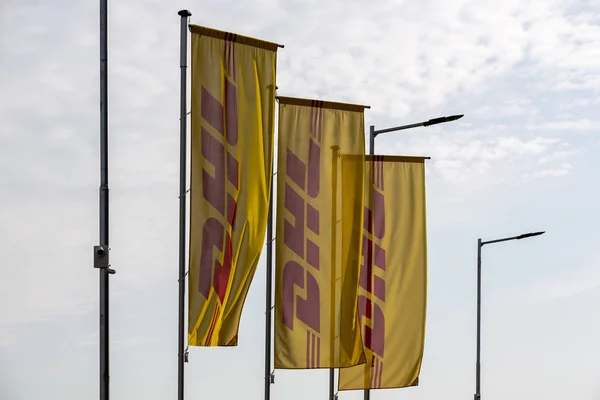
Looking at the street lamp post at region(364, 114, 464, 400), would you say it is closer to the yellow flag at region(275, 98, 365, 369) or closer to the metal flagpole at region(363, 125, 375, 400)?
the metal flagpole at region(363, 125, 375, 400)

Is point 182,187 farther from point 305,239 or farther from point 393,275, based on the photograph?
point 393,275

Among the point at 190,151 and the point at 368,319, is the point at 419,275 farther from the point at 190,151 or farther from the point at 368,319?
the point at 190,151

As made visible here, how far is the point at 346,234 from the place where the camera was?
24.7 m

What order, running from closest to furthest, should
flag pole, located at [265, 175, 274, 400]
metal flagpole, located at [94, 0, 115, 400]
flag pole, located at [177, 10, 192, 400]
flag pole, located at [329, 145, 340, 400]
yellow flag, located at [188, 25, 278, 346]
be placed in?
metal flagpole, located at [94, 0, 115, 400], flag pole, located at [177, 10, 192, 400], yellow flag, located at [188, 25, 278, 346], flag pole, located at [265, 175, 274, 400], flag pole, located at [329, 145, 340, 400]

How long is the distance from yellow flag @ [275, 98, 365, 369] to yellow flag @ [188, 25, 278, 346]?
1899 mm

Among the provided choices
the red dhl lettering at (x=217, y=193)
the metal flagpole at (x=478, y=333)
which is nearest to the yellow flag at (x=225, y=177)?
the red dhl lettering at (x=217, y=193)

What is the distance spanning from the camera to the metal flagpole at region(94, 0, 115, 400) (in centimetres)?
1614

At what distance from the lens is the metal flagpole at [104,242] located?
16141 millimetres

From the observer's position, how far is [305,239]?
2377cm

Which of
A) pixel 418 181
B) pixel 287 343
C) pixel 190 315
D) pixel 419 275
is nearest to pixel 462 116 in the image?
pixel 418 181

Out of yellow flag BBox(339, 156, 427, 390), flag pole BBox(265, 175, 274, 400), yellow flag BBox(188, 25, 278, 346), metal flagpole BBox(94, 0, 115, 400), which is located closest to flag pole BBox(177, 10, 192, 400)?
yellow flag BBox(188, 25, 278, 346)

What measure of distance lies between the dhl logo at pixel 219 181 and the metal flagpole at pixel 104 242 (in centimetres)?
390

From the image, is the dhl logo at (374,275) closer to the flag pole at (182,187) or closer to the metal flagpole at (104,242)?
the flag pole at (182,187)

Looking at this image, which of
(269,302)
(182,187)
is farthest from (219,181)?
(269,302)
